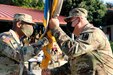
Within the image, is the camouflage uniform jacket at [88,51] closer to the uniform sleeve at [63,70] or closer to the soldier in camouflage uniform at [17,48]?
the uniform sleeve at [63,70]

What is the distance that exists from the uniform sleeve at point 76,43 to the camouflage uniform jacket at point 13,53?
1.80 ft

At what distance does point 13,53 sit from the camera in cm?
455

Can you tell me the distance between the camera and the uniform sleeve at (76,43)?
376 cm

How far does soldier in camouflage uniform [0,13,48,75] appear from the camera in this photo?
450cm

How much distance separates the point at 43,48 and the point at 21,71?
0.63m

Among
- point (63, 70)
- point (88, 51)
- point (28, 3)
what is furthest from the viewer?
point (28, 3)

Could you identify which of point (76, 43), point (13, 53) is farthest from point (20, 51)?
point (76, 43)

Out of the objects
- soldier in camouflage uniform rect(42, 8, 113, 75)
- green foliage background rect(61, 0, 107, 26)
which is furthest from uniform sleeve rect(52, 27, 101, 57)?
green foliage background rect(61, 0, 107, 26)

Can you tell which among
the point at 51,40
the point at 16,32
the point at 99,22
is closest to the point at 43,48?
the point at 51,40

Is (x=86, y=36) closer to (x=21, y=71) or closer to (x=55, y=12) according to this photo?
(x=55, y=12)

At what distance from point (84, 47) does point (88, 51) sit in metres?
0.11

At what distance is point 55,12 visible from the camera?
4.04 meters

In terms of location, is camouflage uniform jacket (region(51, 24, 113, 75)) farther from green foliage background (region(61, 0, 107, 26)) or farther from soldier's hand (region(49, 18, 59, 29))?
green foliage background (region(61, 0, 107, 26))

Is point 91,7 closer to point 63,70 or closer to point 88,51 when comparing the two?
point 63,70
